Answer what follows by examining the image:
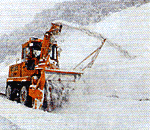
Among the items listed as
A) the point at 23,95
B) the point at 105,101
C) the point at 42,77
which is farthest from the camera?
the point at 23,95

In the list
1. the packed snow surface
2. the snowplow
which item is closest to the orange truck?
the snowplow

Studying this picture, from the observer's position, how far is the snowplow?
20.4 ft

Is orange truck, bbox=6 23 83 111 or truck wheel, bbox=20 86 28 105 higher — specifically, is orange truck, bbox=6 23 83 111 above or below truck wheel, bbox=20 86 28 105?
above

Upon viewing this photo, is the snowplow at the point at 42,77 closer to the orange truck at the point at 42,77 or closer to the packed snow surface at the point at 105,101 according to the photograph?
the orange truck at the point at 42,77

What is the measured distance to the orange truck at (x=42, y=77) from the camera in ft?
20.4

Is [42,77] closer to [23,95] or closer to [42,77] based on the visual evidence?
[42,77]

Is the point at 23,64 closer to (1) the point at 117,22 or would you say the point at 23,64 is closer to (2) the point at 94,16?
(1) the point at 117,22

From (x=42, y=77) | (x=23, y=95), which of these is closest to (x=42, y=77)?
(x=42, y=77)

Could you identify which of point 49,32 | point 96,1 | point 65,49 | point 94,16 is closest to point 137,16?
point 94,16

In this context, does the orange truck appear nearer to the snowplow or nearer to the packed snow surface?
the snowplow

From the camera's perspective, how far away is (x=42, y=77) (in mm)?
6191

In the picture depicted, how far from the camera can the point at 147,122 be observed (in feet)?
13.6

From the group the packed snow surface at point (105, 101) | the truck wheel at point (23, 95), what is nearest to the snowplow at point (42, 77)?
the truck wheel at point (23, 95)

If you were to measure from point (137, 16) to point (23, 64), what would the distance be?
13.5 m
